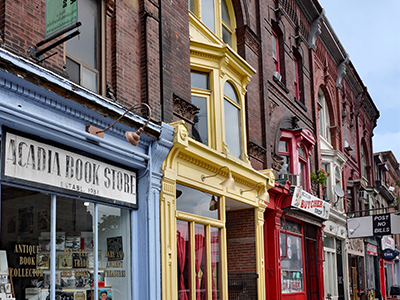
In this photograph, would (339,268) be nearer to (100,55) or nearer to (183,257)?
(183,257)

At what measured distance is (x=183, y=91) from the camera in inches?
479

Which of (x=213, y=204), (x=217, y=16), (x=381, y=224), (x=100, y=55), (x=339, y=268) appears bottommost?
(x=339, y=268)

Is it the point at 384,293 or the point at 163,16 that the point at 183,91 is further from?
the point at 384,293

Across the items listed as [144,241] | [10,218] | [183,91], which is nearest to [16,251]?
[10,218]

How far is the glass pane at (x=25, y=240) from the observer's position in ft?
23.5

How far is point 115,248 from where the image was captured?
9484 millimetres

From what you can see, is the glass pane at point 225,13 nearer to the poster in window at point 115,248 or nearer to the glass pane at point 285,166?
the glass pane at point 285,166

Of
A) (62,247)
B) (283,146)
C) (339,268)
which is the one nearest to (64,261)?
(62,247)

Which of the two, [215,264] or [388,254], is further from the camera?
[388,254]

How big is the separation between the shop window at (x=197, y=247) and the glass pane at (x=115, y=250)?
1.63m

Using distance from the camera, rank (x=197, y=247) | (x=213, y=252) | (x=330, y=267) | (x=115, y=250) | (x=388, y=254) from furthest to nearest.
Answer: (x=388, y=254)
(x=330, y=267)
(x=213, y=252)
(x=197, y=247)
(x=115, y=250)

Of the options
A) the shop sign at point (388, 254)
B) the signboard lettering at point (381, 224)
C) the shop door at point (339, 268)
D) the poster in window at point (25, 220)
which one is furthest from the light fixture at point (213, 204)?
the shop sign at point (388, 254)

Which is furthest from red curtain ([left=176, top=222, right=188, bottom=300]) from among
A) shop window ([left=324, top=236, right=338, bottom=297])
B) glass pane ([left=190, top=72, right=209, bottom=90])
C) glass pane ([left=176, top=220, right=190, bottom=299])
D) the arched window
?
shop window ([left=324, top=236, right=338, bottom=297])

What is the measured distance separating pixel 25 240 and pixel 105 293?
7.36 feet
